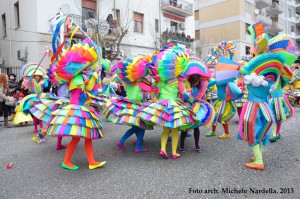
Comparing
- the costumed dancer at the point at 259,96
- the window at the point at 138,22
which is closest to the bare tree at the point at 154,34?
the window at the point at 138,22

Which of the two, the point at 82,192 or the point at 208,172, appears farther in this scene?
the point at 208,172

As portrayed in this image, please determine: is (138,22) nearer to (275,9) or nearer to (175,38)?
(175,38)

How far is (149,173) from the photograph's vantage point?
3934 mm

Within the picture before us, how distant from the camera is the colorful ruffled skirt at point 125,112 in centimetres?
455

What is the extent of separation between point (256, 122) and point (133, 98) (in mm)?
2121

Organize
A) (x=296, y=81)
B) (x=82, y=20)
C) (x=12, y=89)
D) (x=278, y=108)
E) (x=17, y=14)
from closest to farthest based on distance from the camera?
1. (x=278, y=108)
2. (x=12, y=89)
3. (x=296, y=81)
4. (x=82, y=20)
5. (x=17, y=14)

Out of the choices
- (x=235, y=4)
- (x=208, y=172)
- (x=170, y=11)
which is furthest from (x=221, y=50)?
(x=235, y=4)

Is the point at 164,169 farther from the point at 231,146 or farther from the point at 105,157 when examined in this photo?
the point at 231,146

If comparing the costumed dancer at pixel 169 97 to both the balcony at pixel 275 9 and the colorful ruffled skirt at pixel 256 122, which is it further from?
the balcony at pixel 275 9

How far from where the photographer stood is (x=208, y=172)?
393 cm

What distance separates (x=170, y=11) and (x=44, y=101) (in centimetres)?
1752

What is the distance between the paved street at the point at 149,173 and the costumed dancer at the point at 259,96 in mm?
470

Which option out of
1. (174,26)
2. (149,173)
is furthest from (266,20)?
(149,173)

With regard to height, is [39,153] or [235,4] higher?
[235,4]
